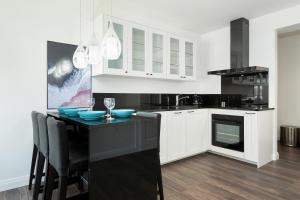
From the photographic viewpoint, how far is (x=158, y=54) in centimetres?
343

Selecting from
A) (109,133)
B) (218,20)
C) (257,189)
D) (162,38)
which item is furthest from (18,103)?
(218,20)

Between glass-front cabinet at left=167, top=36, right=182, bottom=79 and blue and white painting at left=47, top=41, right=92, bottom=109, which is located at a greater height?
glass-front cabinet at left=167, top=36, right=182, bottom=79

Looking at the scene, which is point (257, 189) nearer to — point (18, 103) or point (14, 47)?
point (18, 103)

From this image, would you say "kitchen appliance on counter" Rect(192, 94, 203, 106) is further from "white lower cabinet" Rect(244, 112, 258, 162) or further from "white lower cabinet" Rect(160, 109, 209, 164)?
"white lower cabinet" Rect(244, 112, 258, 162)

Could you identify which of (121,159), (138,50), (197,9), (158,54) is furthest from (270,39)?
(121,159)

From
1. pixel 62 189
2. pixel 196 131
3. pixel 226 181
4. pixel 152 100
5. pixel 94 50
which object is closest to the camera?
pixel 62 189

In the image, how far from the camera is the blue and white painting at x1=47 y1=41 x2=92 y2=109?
2637 mm

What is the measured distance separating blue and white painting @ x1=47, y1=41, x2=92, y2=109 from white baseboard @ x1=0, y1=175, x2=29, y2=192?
3.08ft

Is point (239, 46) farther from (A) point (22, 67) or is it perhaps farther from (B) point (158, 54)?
(A) point (22, 67)

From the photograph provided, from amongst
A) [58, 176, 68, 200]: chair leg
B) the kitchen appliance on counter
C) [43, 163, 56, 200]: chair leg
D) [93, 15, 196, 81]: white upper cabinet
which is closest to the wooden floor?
[43, 163, 56, 200]: chair leg

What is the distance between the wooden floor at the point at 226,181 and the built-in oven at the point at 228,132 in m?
0.27

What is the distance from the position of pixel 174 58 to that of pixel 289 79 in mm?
2929

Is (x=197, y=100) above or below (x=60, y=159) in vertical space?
above

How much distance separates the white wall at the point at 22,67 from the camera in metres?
2.36
